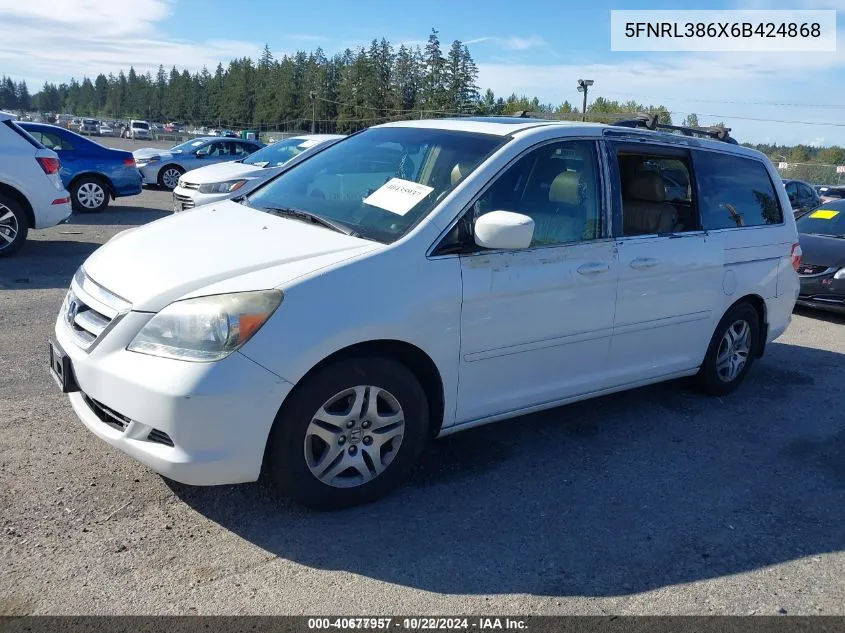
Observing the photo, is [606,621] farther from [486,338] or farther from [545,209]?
[545,209]

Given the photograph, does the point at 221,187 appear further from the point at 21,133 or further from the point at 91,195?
the point at 91,195

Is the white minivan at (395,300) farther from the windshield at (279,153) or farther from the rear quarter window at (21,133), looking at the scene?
the windshield at (279,153)

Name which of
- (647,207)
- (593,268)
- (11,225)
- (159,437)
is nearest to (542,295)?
(593,268)

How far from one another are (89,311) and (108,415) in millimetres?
510

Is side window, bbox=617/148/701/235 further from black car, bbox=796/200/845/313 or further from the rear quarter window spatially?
the rear quarter window

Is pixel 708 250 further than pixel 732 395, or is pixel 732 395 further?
pixel 732 395

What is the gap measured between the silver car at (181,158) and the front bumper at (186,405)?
1711 centimetres

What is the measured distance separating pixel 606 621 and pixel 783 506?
1.62 metres

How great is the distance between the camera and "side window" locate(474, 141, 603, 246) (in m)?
3.91

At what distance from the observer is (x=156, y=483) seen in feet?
11.8

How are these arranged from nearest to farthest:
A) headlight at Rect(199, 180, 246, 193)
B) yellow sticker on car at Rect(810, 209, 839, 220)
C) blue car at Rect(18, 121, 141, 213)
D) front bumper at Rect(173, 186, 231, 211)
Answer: yellow sticker on car at Rect(810, 209, 839, 220) < front bumper at Rect(173, 186, 231, 211) < headlight at Rect(199, 180, 246, 193) < blue car at Rect(18, 121, 141, 213)

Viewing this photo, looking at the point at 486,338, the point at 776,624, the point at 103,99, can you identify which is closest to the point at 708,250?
the point at 486,338

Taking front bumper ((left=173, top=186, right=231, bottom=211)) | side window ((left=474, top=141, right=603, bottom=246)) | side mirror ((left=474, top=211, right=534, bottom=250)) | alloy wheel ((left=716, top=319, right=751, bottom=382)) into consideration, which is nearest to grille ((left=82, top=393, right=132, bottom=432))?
side mirror ((left=474, top=211, right=534, bottom=250))

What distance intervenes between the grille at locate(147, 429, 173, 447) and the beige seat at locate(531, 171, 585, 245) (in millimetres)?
2091
